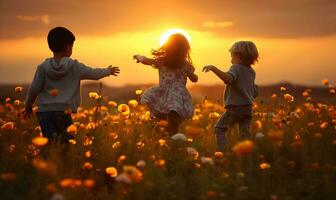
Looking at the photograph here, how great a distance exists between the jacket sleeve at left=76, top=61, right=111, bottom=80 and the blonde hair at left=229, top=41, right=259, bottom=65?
1.62 meters

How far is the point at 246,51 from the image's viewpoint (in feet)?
25.8

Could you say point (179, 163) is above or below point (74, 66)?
below

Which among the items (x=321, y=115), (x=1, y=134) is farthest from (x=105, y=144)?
(x=321, y=115)

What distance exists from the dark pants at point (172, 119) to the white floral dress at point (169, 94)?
0.18 ft

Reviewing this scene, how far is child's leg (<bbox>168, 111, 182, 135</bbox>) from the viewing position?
322 inches

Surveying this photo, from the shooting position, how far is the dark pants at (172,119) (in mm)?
8180

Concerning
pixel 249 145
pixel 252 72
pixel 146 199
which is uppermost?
pixel 252 72

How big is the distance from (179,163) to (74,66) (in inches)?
75.2

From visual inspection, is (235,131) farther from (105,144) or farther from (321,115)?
(105,144)

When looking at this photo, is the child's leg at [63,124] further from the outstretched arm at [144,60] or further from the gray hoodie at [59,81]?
the outstretched arm at [144,60]

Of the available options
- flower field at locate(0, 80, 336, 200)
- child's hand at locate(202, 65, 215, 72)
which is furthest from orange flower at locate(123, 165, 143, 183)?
child's hand at locate(202, 65, 215, 72)

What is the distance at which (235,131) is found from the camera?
8523 mm

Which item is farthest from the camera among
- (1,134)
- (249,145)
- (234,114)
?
(234,114)

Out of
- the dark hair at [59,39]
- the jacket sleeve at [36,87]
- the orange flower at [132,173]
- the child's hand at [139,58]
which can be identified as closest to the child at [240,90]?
the child's hand at [139,58]
